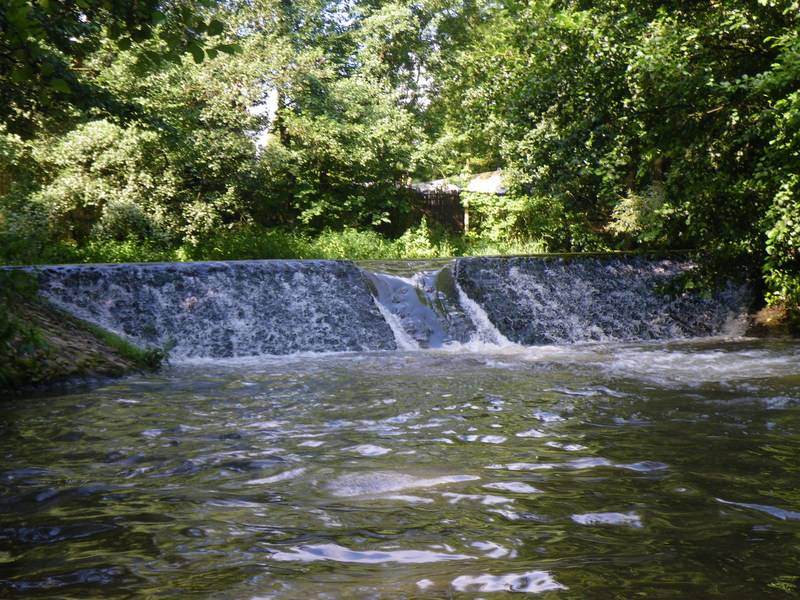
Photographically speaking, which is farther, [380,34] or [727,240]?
[380,34]

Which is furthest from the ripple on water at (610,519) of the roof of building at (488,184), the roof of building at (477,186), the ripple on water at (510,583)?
the roof of building at (488,184)

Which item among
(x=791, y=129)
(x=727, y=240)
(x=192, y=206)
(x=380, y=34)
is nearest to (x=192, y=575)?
(x=791, y=129)

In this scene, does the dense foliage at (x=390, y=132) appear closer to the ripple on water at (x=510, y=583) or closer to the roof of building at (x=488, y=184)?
the roof of building at (x=488, y=184)

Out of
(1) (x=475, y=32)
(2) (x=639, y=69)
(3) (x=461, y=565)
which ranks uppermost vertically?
(1) (x=475, y=32)

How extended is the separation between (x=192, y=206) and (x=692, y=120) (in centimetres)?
1126

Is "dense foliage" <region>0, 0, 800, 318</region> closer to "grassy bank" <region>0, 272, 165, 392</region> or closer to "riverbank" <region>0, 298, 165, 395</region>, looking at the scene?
"grassy bank" <region>0, 272, 165, 392</region>

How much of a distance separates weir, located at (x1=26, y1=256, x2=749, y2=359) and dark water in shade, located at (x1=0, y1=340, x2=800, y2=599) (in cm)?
407

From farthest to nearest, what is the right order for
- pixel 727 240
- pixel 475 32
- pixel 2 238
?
1. pixel 475 32
2. pixel 2 238
3. pixel 727 240

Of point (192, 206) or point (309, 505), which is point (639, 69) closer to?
point (309, 505)

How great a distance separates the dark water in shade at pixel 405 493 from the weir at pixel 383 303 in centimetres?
407

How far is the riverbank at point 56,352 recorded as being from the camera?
5.83 meters

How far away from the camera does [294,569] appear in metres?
2.15

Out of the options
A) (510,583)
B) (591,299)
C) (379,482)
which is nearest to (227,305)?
(591,299)

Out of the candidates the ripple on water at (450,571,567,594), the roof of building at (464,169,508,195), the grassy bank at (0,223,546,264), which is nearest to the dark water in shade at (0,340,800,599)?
the ripple on water at (450,571,567,594)
